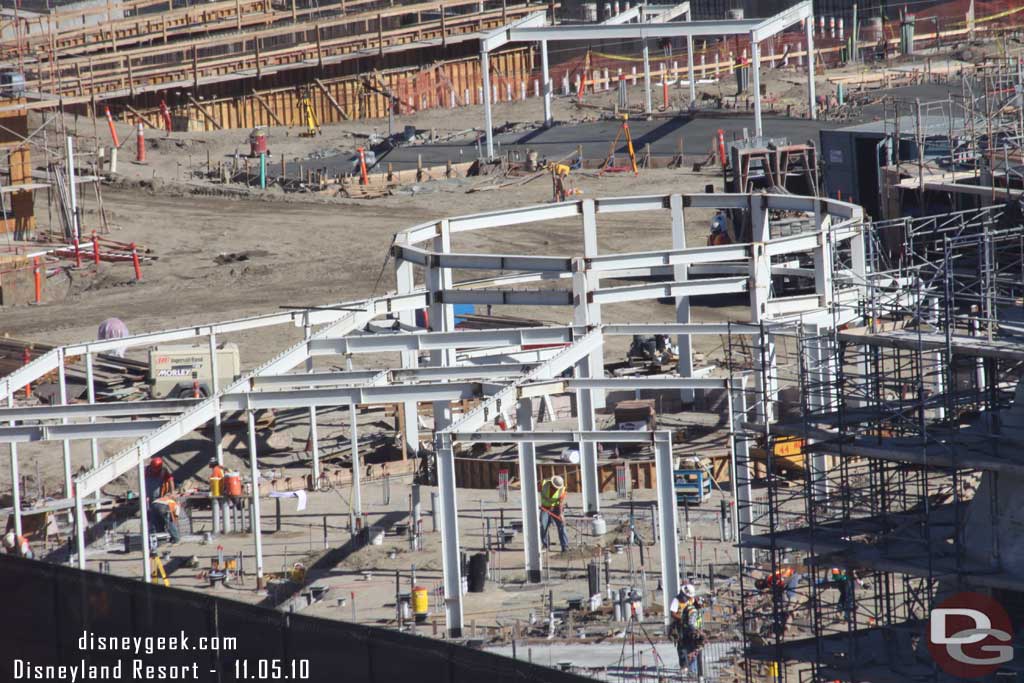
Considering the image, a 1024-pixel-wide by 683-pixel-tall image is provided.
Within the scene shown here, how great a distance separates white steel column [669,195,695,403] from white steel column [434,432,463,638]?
34.0 feet

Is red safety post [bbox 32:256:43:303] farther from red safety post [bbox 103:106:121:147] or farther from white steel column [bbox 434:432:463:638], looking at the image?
white steel column [bbox 434:432:463:638]

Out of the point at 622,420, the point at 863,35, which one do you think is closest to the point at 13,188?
the point at 622,420

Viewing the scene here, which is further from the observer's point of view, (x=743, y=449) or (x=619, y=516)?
(x=619, y=516)

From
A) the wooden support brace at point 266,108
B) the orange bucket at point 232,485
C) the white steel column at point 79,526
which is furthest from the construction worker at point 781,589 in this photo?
the wooden support brace at point 266,108

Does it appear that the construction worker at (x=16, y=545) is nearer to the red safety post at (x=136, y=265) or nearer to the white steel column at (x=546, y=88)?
the red safety post at (x=136, y=265)

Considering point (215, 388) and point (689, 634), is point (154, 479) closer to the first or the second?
point (215, 388)

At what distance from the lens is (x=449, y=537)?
80.0 ft

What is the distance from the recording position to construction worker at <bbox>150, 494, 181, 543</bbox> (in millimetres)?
28828

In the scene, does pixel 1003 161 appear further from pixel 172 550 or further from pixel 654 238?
pixel 172 550

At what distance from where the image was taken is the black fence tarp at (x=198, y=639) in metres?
17.1

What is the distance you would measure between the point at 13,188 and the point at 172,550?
2240 cm

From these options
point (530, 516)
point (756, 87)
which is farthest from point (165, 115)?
point (530, 516)

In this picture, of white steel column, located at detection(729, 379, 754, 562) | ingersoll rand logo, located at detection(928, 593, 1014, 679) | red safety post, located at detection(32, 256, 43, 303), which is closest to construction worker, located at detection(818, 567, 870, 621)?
ingersoll rand logo, located at detection(928, 593, 1014, 679)

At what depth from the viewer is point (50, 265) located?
1912 inches
